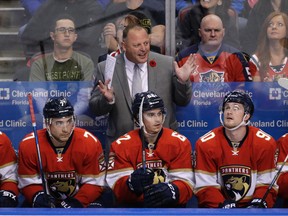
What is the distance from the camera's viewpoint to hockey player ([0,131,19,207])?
5.14 metres

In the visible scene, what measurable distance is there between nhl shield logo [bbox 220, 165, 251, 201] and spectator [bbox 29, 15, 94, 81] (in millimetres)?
1278

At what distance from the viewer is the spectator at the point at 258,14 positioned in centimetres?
568

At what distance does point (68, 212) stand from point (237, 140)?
1.50m

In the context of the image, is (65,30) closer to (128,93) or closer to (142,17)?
(142,17)

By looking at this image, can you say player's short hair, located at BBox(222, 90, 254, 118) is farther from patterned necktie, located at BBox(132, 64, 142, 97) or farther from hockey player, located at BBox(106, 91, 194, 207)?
patterned necktie, located at BBox(132, 64, 142, 97)

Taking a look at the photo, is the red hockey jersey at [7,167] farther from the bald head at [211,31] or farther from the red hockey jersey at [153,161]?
the bald head at [211,31]

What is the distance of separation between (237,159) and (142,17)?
1.26m

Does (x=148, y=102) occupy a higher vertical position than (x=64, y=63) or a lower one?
lower

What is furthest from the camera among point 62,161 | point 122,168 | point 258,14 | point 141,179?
point 258,14

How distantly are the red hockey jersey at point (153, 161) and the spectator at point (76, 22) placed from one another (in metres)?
0.88

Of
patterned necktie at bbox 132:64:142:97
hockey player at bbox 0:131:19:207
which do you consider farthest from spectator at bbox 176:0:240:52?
hockey player at bbox 0:131:19:207

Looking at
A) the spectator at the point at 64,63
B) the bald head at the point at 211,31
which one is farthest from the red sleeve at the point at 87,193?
the bald head at the point at 211,31

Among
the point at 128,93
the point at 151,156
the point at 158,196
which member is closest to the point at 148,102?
the point at 151,156

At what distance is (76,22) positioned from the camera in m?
5.72
